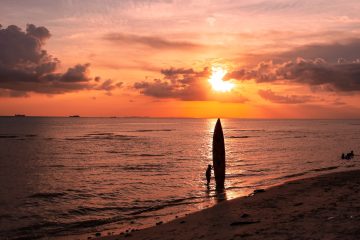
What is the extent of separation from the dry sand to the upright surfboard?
5043 mm

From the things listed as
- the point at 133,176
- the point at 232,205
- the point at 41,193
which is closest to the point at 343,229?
the point at 232,205

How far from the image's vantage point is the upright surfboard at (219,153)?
2579 cm

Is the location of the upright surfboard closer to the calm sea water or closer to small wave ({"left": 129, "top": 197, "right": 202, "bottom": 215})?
the calm sea water

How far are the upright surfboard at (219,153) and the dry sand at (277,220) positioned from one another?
5043 millimetres

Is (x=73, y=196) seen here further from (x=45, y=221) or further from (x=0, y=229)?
(x=0, y=229)

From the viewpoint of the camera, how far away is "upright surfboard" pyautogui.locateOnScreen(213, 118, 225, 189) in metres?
25.8

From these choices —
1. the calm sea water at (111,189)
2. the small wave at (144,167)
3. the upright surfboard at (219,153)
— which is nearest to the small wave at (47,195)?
the calm sea water at (111,189)

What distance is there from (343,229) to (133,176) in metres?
27.9

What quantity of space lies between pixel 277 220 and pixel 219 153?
1243cm

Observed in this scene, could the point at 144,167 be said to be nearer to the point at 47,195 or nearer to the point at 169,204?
the point at 47,195

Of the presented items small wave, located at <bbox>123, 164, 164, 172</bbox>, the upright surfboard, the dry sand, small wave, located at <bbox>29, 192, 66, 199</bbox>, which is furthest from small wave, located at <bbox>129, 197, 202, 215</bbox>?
small wave, located at <bbox>123, 164, 164, 172</bbox>

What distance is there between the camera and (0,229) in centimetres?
1914

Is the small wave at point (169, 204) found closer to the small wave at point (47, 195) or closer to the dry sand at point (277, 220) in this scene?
the dry sand at point (277, 220)

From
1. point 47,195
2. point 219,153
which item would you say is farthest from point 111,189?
point 219,153
